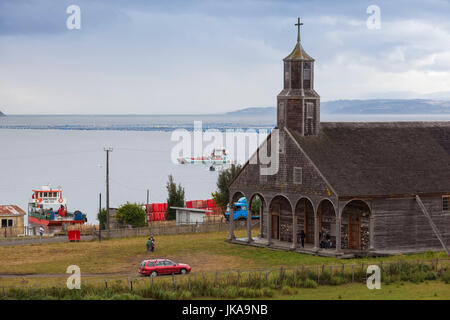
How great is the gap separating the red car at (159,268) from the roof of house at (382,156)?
11920mm

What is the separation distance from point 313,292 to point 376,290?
10.4ft

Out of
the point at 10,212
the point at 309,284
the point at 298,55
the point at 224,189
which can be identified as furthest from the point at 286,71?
the point at 10,212

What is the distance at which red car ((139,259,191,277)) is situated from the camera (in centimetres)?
4509

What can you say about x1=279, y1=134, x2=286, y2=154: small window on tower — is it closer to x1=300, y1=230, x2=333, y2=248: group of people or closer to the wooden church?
the wooden church

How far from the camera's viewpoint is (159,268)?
45.5 m

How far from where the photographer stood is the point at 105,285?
39.5 meters

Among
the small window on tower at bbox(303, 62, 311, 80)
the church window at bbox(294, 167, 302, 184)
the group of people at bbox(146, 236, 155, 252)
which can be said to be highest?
the small window on tower at bbox(303, 62, 311, 80)

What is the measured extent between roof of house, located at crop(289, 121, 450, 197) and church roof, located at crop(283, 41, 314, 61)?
5.08 m

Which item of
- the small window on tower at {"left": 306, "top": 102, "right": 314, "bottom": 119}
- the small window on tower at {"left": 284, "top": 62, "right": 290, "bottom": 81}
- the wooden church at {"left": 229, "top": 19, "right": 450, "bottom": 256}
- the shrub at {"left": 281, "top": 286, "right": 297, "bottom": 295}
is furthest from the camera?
the small window on tower at {"left": 284, "top": 62, "right": 290, "bottom": 81}

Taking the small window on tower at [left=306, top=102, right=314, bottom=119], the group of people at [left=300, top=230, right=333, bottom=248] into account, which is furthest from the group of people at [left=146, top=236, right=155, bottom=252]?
the small window on tower at [left=306, top=102, right=314, bottom=119]

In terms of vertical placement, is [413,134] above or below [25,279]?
above

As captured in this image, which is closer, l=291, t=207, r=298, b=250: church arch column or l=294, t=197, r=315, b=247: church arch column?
l=291, t=207, r=298, b=250: church arch column
